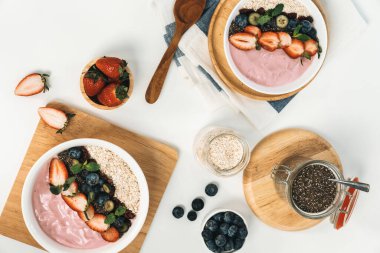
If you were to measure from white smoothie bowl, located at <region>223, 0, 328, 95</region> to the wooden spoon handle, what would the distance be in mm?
154

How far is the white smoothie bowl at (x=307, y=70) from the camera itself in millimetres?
1444

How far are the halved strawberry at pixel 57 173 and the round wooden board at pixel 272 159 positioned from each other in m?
0.57

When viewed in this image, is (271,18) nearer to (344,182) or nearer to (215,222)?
(344,182)

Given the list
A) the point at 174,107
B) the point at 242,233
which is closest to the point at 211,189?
the point at 242,233

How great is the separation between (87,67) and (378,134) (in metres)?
0.98

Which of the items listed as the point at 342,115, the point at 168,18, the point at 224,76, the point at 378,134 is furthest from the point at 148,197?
the point at 378,134

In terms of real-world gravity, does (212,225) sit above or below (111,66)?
below

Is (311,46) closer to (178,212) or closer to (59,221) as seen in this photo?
(178,212)

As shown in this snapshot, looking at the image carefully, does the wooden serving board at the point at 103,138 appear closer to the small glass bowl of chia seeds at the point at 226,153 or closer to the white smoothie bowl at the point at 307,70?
the small glass bowl of chia seeds at the point at 226,153

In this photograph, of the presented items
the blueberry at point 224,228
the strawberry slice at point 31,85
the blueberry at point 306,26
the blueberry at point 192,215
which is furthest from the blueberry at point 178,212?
the blueberry at point 306,26

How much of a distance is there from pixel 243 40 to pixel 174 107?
0.31 m

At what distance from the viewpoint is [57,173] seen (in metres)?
1.43

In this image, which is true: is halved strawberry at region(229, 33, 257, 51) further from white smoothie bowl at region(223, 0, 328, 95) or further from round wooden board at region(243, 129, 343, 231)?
round wooden board at region(243, 129, 343, 231)

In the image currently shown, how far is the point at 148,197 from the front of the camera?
1.43 metres
